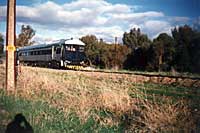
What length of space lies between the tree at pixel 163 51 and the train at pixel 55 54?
2.32ft

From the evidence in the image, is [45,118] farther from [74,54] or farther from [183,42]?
[183,42]

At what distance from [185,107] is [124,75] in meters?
0.76

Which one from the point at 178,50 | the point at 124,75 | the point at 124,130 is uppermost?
the point at 178,50

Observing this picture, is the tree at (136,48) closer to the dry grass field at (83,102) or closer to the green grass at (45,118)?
the dry grass field at (83,102)

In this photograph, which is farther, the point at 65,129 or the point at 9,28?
the point at 65,129

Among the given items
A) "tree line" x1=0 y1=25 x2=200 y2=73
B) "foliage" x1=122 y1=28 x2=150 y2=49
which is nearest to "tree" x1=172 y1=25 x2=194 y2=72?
"tree line" x1=0 y1=25 x2=200 y2=73

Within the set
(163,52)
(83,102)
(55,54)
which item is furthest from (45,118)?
(163,52)

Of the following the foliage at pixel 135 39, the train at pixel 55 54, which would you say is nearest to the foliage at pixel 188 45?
the foliage at pixel 135 39

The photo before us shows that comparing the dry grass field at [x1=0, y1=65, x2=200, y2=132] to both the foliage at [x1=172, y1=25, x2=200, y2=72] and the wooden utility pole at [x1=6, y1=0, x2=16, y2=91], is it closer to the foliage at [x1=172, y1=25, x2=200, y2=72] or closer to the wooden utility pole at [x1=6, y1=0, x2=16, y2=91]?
the wooden utility pole at [x1=6, y1=0, x2=16, y2=91]

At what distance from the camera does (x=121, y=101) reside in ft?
11.9

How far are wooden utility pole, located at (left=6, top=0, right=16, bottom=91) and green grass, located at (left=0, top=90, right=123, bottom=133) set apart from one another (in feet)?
0.77

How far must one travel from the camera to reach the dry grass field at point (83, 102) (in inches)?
138

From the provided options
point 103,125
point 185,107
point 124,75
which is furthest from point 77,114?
point 185,107

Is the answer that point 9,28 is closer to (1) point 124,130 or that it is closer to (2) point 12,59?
(2) point 12,59
